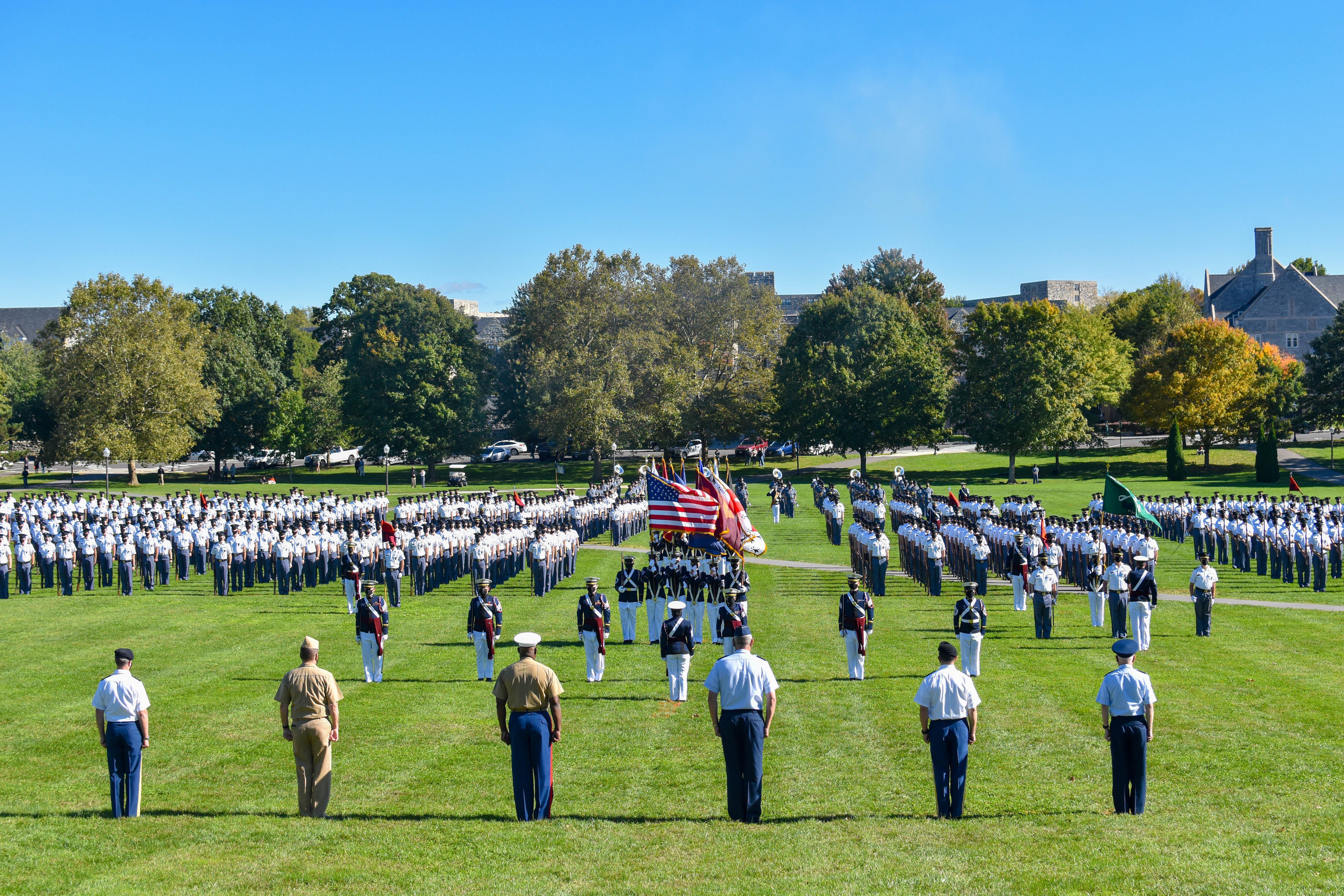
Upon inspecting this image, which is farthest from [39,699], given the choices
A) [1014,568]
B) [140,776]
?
[1014,568]

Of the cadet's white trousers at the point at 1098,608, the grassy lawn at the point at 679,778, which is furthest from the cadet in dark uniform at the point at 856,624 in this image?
the cadet's white trousers at the point at 1098,608

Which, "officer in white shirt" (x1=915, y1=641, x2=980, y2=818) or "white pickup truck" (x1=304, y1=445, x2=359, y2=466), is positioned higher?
"white pickup truck" (x1=304, y1=445, x2=359, y2=466)

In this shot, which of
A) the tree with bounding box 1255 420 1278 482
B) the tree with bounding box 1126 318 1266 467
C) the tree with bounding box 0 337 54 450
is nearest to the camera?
the tree with bounding box 1255 420 1278 482

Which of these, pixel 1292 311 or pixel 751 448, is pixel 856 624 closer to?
pixel 751 448

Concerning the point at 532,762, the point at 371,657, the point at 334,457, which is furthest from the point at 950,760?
the point at 334,457

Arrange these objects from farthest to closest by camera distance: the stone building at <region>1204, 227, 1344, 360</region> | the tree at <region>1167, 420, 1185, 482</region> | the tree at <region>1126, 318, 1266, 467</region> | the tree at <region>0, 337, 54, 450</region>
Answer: the stone building at <region>1204, 227, 1344, 360</region> < the tree at <region>0, 337, 54, 450</region> < the tree at <region>1126, 318, 1266, 467</region> < the tree at <region>1167, 420, 1185, 482</region>

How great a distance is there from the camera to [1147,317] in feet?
284

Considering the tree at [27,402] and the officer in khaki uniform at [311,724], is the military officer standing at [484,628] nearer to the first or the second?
the officer in khaki uniform at [311,724]

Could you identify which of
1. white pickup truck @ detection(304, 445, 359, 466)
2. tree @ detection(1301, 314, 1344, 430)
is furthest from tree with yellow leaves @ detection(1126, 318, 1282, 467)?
white pickup truck @ detection(304, 445, 359, 466)

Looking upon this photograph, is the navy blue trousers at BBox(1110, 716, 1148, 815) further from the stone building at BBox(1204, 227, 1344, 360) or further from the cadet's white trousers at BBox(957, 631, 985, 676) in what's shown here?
the stone building at BBox(1204, 227, 1344, 360)

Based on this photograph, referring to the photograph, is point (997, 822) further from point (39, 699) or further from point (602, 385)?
point (602, 385)

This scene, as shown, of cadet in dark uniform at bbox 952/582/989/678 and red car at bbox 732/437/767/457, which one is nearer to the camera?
cadet in dark uniform at bbox 952/582/989/678

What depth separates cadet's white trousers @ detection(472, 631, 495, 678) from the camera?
16.1 m

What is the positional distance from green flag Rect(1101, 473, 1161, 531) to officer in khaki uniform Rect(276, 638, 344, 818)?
23.5 m
